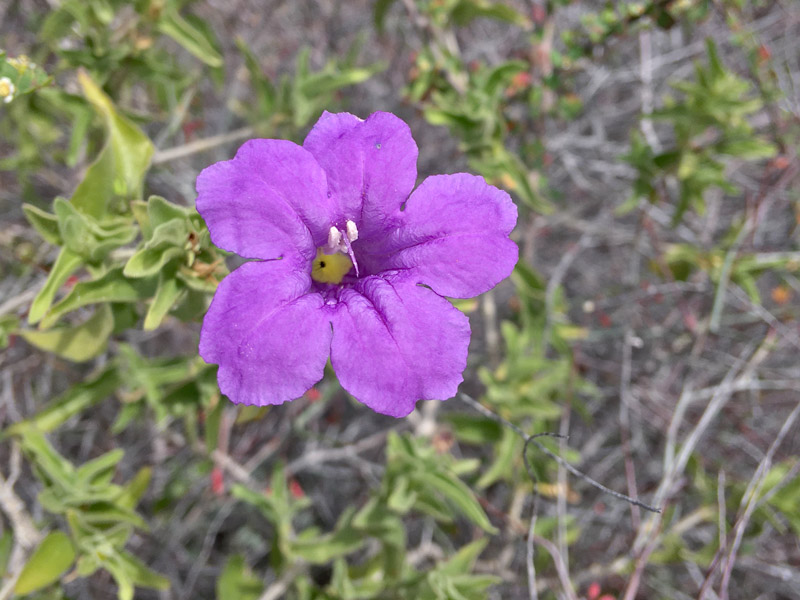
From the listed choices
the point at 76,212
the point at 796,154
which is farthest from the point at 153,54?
the point at 796,154

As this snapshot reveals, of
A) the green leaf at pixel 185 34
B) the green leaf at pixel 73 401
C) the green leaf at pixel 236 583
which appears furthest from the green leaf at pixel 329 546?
the green leaf at pixel 185 34

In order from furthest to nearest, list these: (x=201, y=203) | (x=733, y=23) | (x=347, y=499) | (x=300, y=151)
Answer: (x=347, y=499)
(x=733, y=23)
(x=300, y=151)
(x=201, y=203)

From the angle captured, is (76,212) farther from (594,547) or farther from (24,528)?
(594,547)

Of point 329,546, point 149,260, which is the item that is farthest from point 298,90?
point 329,546

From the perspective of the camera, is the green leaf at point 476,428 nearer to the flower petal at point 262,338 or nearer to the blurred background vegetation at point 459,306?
the blurred background vegetation at point 459,306

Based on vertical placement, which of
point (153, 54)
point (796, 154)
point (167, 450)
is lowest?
point (167, 450)

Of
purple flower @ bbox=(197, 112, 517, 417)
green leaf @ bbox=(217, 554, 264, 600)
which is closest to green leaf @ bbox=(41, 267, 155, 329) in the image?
purple flower @ bbox=(197, 112, 517, 417)
